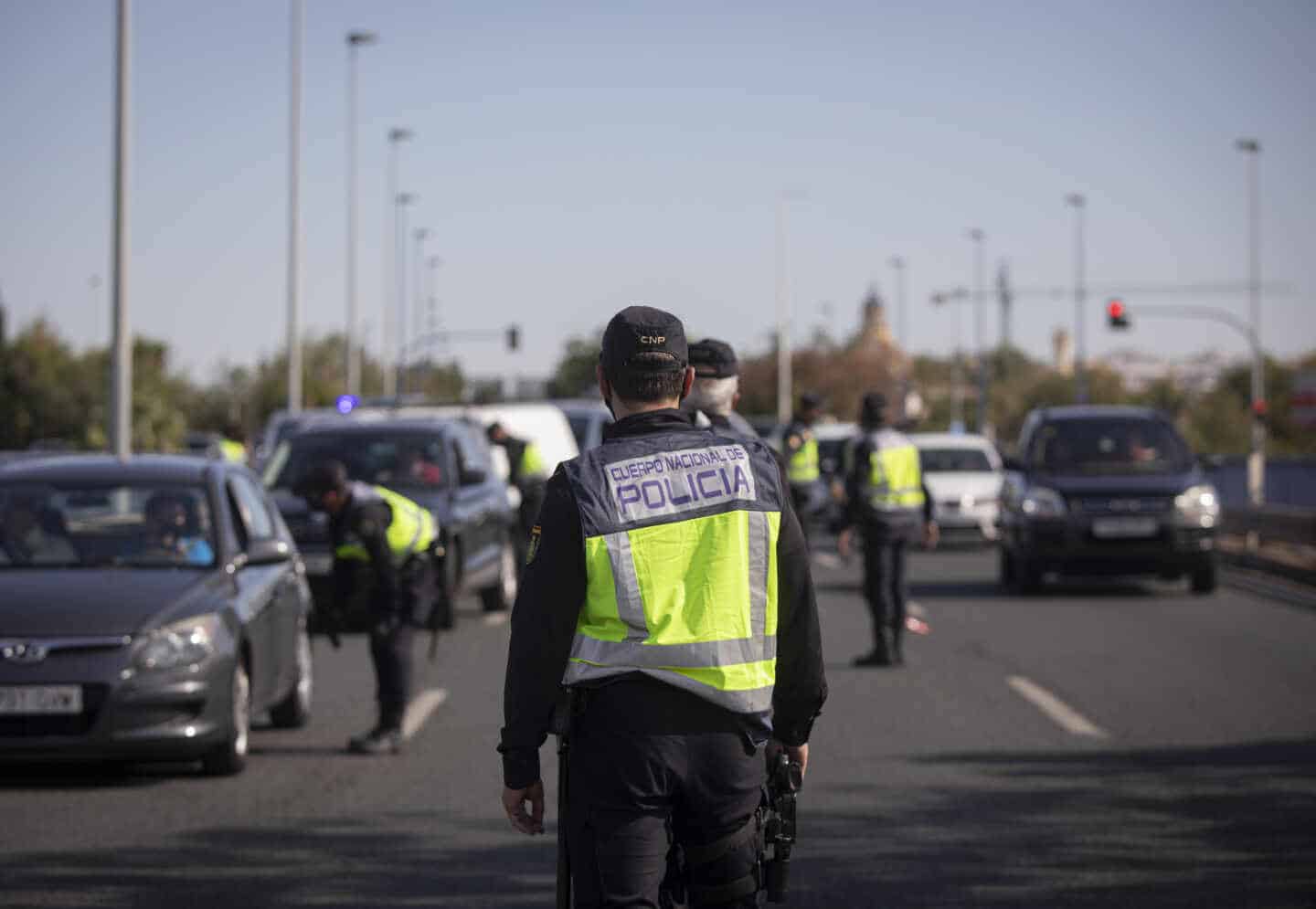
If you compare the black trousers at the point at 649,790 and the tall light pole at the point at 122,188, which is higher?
the tall light pole at the point at 122,188

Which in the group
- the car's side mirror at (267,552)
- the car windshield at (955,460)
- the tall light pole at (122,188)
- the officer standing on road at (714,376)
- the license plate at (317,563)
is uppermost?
the tall light pole at (122,188)

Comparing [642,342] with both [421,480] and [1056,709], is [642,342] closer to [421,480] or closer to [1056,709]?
[1056,709]

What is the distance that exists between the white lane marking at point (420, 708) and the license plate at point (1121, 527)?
29.9 ft

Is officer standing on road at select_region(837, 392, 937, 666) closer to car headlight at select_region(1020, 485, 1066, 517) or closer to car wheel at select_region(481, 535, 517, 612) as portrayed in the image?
car wheel at select_region(481, 535, 517, 612)

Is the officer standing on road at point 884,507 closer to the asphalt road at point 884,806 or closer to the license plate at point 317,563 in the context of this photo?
the asphalt road at point 884,806

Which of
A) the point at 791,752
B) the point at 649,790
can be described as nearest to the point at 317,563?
A: the point at 791,752

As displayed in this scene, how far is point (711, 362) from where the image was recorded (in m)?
8.53

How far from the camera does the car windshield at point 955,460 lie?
30.1m

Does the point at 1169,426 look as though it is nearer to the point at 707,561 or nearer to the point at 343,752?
the point at 343,752

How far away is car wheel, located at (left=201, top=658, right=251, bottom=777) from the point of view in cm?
943

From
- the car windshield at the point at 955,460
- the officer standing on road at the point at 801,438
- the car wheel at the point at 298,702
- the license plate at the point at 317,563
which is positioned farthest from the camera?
the car windshield at the point at 955,460

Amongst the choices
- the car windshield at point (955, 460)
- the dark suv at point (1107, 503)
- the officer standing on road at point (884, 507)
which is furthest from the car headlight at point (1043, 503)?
the car windshield at point (955, 460)

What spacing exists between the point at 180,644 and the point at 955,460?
2231 cm

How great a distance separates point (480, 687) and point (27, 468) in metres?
3.73
